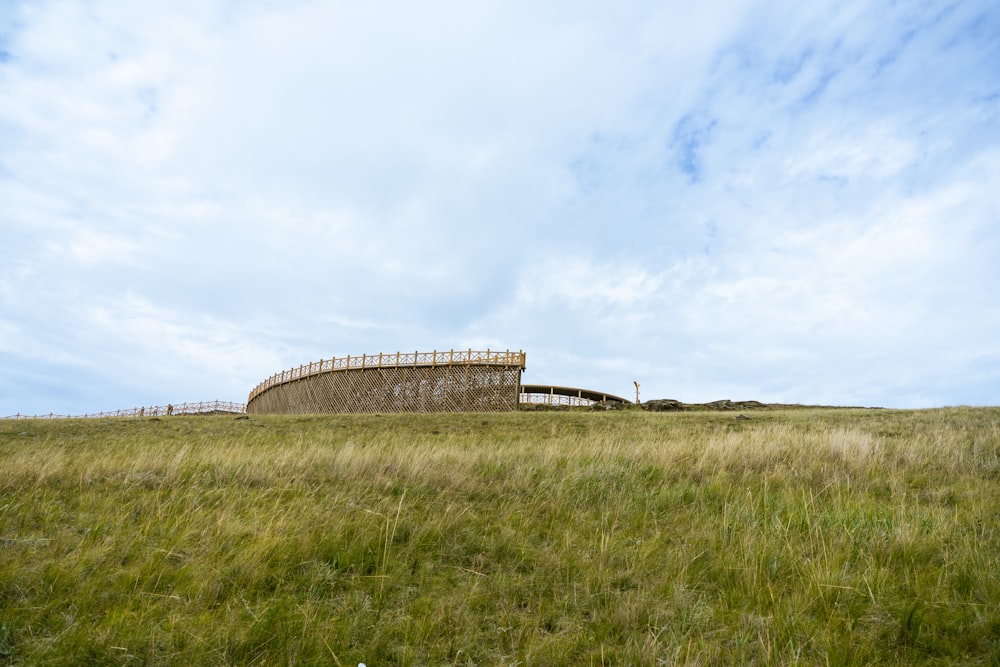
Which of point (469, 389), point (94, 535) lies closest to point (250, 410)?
point (469, 389)

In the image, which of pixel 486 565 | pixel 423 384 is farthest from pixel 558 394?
pixel 486 565

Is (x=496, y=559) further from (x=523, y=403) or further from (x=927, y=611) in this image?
(x=523, y=403)

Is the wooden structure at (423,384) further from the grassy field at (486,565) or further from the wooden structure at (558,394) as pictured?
the grassy field at (486,565)

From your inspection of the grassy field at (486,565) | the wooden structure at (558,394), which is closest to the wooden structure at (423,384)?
the wooden structure at (558,394)

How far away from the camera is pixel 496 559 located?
4645 mm

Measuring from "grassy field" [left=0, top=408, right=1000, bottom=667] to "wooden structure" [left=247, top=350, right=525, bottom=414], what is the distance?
23.5 metres

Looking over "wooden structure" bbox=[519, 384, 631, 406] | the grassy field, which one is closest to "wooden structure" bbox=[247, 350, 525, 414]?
"wooden structure" bbox=[519, 384, 631, 406]

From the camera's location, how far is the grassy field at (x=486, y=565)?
3320 millimetres

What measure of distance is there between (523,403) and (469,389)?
15.1ft

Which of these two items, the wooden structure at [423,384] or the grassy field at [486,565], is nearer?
the grassy field at [486,565]

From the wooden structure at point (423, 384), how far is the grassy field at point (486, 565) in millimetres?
23526

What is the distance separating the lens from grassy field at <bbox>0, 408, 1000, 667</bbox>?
332cm

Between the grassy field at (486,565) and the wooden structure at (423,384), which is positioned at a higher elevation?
the wooden structure at (423,384)

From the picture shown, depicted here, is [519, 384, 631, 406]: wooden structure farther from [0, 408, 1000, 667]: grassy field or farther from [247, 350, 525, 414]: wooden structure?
[0, 408, 1000, 667]: grassy field
